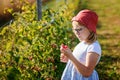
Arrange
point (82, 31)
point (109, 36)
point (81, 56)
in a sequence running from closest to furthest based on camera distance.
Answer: point (82, 31) < point (81, 56) < point (109, 36)

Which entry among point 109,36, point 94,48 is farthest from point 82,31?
point 109,36

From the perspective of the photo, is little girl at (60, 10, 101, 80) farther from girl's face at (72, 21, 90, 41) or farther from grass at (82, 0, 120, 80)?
grass at (82, 0, 120, 80)

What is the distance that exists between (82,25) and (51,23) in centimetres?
208

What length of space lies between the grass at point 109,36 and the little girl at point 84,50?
124 inches

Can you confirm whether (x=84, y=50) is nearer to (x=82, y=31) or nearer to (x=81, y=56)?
(x=81, y=56)

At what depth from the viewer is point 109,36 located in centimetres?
938

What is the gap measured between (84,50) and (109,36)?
238 inches

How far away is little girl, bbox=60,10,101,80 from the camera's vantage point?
10.7 feet

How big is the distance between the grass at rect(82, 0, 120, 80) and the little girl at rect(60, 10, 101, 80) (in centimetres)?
314

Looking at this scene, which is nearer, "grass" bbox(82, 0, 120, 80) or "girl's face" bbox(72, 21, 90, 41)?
"girl's face" bbox(72, 21, 90, 41)

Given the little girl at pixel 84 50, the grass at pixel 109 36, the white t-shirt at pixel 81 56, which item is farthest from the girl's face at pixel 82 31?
the grass at pixel 109 36

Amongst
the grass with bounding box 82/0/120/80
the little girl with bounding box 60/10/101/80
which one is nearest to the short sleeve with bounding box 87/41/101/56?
the little girl with bounding box 60/10/101/80

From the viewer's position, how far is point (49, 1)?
13.0m

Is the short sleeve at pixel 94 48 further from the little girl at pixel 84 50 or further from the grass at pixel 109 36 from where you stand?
the grass at pixel 109 36
